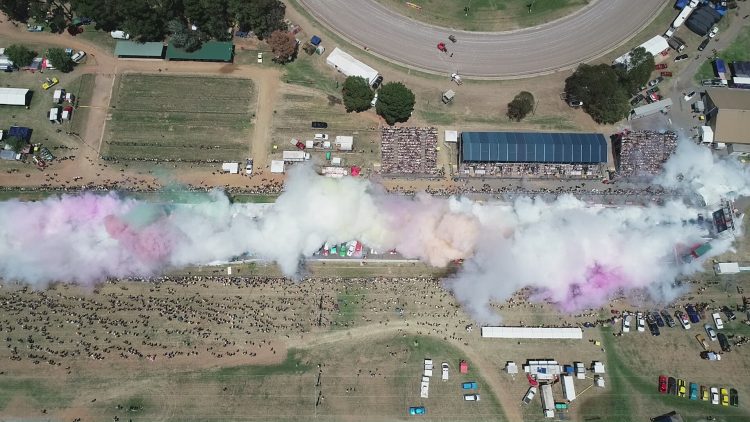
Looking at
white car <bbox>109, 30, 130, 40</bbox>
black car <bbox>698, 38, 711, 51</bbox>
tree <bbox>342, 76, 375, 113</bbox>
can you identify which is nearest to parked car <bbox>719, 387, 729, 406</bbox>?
black car <bbox>698, 38, 711, 51</bbox>

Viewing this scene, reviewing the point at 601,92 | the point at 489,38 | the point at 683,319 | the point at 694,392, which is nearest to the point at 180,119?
the point at 489,38

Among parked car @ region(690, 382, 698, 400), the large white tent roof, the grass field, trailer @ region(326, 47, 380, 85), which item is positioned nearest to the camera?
parked car @ region(690, 382, 698, 400)

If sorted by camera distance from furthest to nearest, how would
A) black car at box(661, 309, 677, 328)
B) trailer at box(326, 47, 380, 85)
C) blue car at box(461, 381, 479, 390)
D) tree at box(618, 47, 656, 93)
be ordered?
Answer: trailer at box(326, 47, 380, 85), tree at box(618, 47, 656, 93), black car at box(661, 309, 677, 328), blue car at box(461, 381, 479, 390)

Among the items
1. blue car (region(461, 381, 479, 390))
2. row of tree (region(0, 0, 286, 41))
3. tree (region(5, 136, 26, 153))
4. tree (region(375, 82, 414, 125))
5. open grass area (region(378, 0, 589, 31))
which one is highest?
open grass area (region(378, 0, 589, 31))

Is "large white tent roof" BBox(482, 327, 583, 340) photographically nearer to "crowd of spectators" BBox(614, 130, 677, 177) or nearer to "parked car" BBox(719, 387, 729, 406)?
"parked car" BBox(719, 387, 729, 406)

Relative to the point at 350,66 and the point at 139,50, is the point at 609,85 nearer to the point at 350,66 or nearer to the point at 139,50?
the point at 350,66

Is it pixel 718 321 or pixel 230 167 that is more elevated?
pixel 230 167

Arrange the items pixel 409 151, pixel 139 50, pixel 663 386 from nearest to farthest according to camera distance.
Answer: pixel 663 386
pixel 409 151
pixel 139 50

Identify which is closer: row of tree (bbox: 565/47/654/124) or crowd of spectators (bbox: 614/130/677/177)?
row of tree (bbox: 565/47/654/124)
